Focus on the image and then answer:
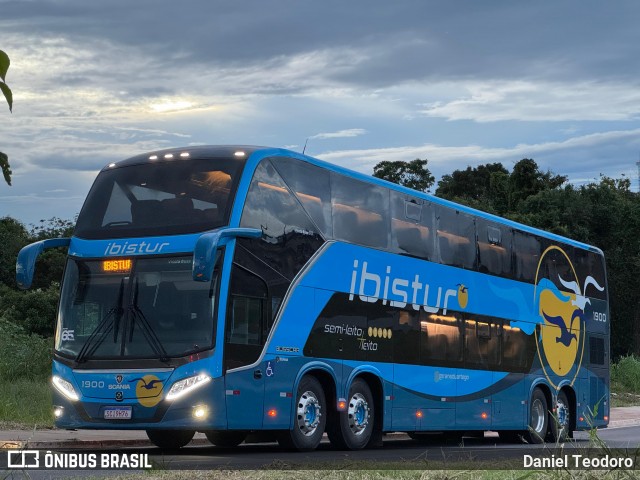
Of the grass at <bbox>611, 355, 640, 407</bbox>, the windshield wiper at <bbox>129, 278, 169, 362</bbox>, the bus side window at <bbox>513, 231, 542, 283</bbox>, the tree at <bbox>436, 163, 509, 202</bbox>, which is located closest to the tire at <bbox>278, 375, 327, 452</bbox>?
the windshield wiper at <bbox>129, 278, 169, 362</bbox>

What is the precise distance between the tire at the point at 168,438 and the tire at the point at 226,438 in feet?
1.48

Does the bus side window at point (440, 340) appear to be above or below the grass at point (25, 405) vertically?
above

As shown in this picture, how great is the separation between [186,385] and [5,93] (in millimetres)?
11436

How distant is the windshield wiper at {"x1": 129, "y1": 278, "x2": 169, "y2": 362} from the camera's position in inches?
573

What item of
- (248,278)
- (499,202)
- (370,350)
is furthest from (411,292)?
A: (499,202)

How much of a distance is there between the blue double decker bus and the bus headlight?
19mm

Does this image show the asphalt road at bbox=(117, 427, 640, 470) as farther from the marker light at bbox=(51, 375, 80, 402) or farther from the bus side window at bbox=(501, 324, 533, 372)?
the bus side window at bbox=(501, 324, 533, 372)

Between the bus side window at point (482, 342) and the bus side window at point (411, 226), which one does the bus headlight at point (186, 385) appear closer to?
the bus side window at point (411, 226)

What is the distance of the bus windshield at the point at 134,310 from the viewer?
14.6 meters

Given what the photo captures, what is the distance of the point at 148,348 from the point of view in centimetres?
1466

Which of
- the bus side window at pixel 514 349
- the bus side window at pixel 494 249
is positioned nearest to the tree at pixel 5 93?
the bus side window at pixel 494 249

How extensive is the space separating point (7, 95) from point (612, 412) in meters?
33.4

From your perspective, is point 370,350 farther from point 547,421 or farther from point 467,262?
point 547,421

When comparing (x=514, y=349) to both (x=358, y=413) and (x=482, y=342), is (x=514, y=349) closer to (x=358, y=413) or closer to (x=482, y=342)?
(x=482, y=342)
